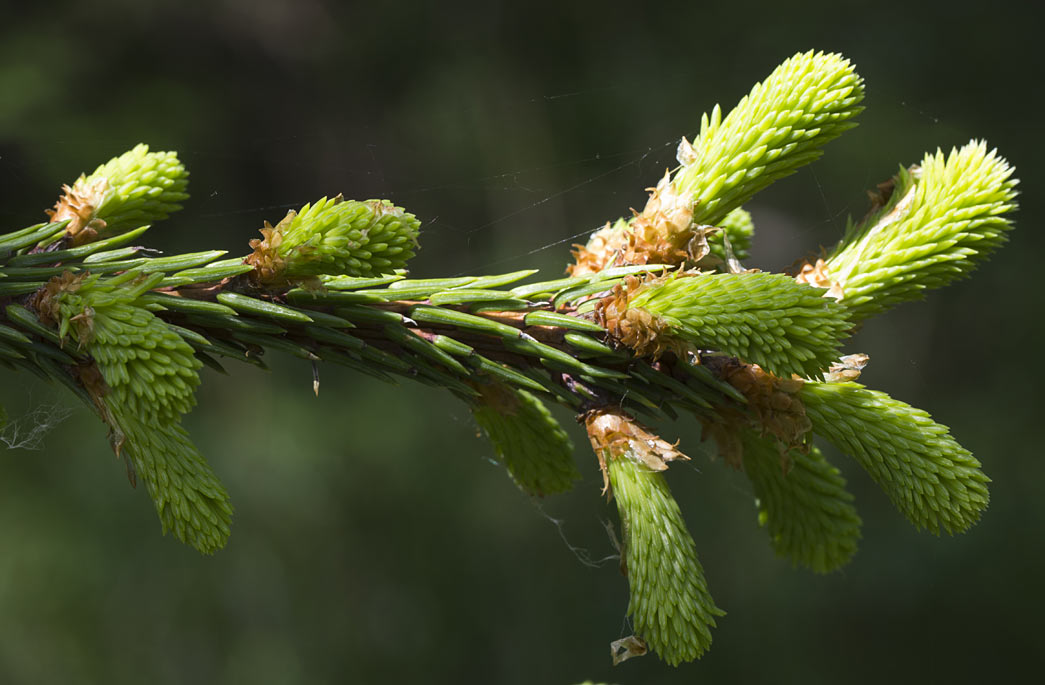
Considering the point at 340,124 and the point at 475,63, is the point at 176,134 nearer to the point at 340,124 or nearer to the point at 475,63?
the point at 340,124

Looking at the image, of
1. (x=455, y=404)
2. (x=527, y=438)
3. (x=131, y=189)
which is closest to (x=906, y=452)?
(x=527, y=438)

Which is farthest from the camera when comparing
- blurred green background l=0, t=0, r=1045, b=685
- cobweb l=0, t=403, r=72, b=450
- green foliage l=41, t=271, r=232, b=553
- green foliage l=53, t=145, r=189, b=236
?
blurred green background l=0, t=0, r=1045, b=685

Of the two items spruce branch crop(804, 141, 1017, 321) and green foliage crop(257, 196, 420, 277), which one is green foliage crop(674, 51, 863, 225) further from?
green foliage crop(257, 196, 420, 277)

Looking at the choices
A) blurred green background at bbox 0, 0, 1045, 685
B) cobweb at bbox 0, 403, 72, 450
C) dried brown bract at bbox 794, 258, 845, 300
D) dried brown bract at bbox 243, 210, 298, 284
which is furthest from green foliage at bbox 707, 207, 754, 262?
blurred green background at bbox 0, 0, 1045, 685

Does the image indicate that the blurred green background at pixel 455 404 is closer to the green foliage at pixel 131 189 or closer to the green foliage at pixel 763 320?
the green foliage at pixel 131 189

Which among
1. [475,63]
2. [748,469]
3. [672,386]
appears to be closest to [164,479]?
[672,386]

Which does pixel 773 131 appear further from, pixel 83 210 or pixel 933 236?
pixel 83 210
